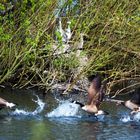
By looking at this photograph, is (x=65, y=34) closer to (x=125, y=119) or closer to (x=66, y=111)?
(x=66, y=111)

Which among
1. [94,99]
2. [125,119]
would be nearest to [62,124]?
[94,99]

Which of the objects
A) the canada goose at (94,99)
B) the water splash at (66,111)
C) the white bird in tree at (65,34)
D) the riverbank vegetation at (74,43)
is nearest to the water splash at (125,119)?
the canada goose at (94,99)

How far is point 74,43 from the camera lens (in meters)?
19.5

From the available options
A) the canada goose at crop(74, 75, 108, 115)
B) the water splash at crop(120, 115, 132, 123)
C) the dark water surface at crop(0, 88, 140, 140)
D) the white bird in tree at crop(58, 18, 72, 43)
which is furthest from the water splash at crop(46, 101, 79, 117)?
the white bird in tree at crop(58, 18, 72, 43)

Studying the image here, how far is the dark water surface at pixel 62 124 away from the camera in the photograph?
476 inches

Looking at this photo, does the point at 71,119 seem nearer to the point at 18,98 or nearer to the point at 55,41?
the point at 18,98

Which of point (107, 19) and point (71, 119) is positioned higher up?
point (107, 19)

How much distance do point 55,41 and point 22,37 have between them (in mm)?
1459

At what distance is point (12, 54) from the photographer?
1767 centimetres

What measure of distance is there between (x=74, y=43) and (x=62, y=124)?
6.38 metres

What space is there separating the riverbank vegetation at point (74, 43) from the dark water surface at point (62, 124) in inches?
78.9

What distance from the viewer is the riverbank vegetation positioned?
59.2 ft

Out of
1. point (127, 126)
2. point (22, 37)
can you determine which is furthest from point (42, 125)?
point (22, 37)

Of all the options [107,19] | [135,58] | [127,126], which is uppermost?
[107,19]
